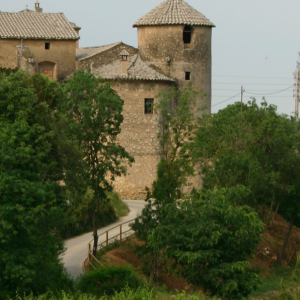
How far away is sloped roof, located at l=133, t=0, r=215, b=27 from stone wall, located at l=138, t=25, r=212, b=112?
31cm

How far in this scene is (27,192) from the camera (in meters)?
23.0

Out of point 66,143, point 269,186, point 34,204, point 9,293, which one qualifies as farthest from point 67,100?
point 269,186

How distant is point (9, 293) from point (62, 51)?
76.2 feet

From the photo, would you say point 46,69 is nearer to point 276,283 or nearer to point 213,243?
point 276,283

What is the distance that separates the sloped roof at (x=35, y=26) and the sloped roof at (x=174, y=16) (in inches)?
167

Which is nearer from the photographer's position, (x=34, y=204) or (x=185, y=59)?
(x=34, y=204)

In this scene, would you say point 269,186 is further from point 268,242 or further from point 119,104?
point 119,104

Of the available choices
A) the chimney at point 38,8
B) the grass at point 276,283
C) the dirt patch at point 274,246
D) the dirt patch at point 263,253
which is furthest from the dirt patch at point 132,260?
the chimney at point 38,8

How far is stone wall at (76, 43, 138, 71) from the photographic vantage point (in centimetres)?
4481

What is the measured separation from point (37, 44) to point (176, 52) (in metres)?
8.01

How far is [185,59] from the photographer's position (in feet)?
147

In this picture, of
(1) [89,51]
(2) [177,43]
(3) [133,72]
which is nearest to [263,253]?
(3) [133,72]

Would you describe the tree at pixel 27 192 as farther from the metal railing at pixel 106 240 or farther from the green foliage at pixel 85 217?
the green foliage at pixel 85 217

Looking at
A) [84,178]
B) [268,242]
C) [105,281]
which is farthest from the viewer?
[268,242]
